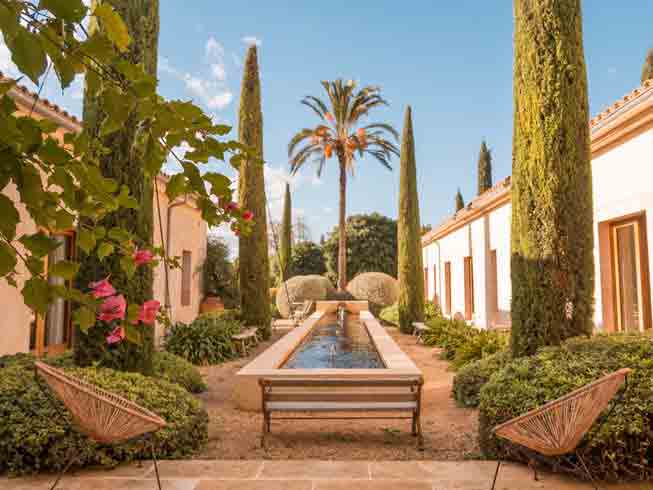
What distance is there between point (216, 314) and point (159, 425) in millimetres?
9092

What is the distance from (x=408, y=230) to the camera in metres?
16.1

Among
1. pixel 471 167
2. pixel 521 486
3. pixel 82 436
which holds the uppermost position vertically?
pixel 471 167

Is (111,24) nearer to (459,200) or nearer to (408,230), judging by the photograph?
(408,230)

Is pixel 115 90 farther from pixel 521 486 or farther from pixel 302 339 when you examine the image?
pixel 302 339

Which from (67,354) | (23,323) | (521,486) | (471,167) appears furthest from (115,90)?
(471,167)

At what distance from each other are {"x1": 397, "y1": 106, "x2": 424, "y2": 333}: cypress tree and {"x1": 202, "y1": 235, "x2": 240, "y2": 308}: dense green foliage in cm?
526

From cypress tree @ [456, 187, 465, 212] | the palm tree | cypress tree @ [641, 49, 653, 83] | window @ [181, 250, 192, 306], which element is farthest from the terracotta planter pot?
cypress tree @ [456, 187, 465, 212]

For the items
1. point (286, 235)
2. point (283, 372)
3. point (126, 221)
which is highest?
point (286, 235)

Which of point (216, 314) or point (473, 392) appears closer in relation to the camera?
point (473, 392)

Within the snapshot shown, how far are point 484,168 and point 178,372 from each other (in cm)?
2215

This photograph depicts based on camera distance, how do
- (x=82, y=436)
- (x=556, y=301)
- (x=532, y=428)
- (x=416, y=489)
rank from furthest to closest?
(x=556, y=301)
(x=82, y=436)
(x=416, y=489)
(x=532, y=428)

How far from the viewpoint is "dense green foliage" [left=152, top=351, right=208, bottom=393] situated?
6.41 m

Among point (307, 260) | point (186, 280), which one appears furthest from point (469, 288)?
point (307, 260)

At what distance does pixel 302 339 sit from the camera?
405 inches
